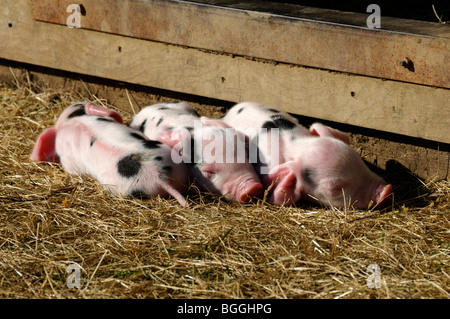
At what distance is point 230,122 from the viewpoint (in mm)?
4289

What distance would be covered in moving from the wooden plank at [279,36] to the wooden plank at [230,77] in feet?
0.24

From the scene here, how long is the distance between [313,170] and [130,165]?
3.20ft

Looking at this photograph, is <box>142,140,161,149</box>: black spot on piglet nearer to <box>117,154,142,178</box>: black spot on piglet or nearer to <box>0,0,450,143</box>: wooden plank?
<box>117,154,142,178</box>: black spot on piglet

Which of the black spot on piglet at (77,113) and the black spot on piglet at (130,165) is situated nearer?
the black spot on piglet at (130,165)

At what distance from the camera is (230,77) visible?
4.57m

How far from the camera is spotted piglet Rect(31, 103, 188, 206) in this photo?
3.76 m

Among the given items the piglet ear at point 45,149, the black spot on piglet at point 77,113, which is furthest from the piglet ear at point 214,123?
the piglet ear at point 45,149

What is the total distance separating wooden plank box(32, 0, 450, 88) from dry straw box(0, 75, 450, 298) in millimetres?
754

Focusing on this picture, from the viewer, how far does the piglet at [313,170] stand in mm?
3783

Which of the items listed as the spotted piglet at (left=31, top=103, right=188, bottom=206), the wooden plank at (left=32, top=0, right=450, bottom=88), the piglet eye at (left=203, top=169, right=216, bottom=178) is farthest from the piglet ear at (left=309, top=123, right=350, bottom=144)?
the spotted piglet at (left=31, top=103, right=188, bottom=206)

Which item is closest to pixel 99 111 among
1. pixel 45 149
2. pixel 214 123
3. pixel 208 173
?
pixel 45 149

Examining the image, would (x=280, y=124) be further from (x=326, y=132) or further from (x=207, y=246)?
(x=207, y=246)

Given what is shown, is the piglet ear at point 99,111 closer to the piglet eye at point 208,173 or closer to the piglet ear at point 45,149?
the piglet ear at point 45,149
